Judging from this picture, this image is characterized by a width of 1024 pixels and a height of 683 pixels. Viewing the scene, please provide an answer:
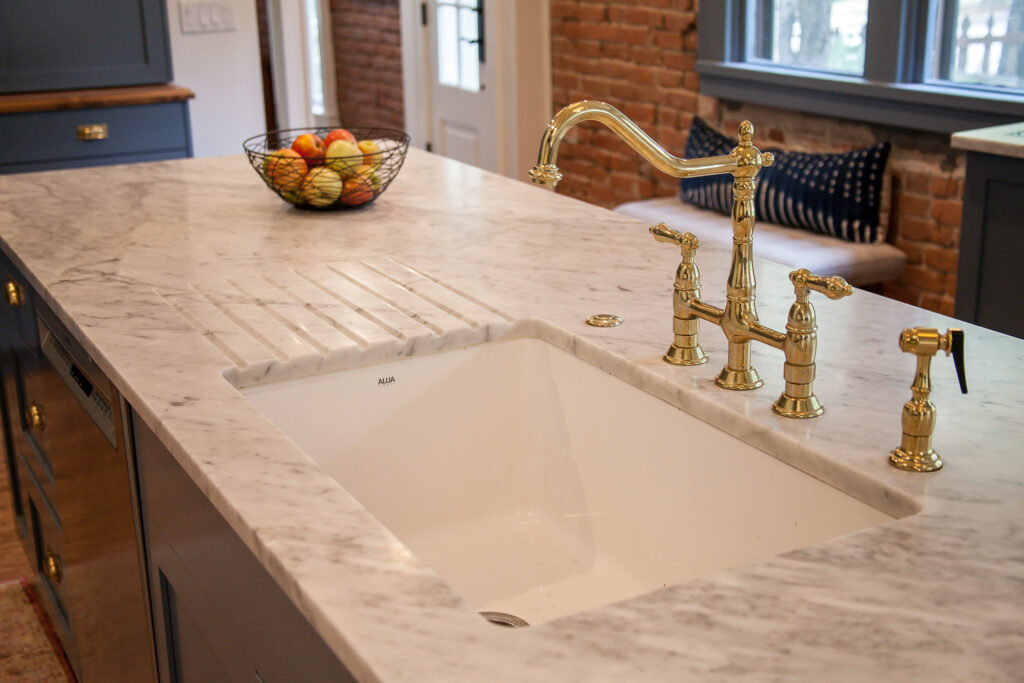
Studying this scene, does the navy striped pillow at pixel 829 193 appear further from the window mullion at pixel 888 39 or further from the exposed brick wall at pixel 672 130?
the window mullion at pixel 888 39

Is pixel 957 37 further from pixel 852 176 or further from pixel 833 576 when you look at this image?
pixel 833 576

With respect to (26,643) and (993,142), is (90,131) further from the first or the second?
(993,142)

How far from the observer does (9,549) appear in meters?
2.96

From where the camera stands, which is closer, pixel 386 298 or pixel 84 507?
pixel 386 298

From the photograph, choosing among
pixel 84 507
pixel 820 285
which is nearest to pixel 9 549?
pixel 84 507

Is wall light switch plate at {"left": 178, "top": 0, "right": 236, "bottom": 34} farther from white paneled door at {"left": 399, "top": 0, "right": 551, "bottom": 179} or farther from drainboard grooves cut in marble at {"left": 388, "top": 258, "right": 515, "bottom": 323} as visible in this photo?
drainboard grooves cut in marble at {"left": 388, "top": 258, "right": 515, "bottom": 323}

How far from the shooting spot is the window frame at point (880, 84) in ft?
11.1

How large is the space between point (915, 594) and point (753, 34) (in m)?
3.63

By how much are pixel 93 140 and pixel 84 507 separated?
101 inches

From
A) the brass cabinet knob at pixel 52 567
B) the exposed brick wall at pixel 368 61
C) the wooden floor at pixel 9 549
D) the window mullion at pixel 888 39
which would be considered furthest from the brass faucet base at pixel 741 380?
the exposed brick wall at pixel 368 61

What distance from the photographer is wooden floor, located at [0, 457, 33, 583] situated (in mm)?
2844

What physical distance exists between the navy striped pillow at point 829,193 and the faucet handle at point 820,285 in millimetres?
2517

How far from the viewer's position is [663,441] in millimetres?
1373

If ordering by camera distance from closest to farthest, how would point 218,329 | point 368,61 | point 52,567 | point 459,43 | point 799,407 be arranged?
point 799,407, point 218,329, point 52,567, point 459,43, point 368,61
